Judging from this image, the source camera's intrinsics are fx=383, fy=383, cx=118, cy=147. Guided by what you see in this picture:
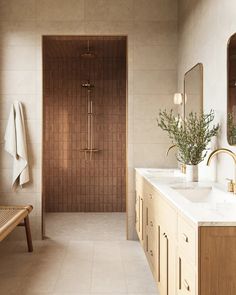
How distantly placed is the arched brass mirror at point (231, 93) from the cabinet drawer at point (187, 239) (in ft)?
2.99

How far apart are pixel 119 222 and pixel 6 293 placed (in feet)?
8.82

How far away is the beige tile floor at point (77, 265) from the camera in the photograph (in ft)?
9.87

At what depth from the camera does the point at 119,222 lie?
5.44 m

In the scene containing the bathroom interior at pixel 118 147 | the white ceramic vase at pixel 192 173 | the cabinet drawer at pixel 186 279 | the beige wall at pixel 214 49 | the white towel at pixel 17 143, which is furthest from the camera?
the white towel at pixel 17 143

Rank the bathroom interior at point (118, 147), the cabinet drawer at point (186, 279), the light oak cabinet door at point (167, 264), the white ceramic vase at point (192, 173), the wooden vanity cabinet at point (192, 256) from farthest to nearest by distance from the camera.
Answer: the white ceramic vase at point (192, 173) → the bathroom interior at point (118, 147) → the light oak cabinet door at point (167, 264) → the cabinet drawer at point (186, 279) → the wooden vanity cabinet at point (192, 256)

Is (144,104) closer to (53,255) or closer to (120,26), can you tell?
(120,26)

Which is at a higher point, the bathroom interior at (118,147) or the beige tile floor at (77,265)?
the bathroom interior at (118,147)

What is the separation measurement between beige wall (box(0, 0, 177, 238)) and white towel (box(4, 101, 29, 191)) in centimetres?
10

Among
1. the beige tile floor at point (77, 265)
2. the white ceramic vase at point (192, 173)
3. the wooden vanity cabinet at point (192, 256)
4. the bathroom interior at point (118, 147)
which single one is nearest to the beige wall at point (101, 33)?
the bathroom interior at point (118, 147)


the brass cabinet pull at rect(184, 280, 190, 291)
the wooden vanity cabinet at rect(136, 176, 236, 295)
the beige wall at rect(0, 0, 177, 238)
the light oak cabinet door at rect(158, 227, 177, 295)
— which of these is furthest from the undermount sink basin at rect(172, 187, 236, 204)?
the beige wall at rect(0, 0, 177, 238)

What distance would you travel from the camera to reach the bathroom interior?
229 centimetres

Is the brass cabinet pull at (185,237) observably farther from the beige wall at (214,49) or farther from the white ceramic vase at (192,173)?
the white ceramic vase at (192,173)

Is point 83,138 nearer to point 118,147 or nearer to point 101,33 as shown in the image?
point 118,147

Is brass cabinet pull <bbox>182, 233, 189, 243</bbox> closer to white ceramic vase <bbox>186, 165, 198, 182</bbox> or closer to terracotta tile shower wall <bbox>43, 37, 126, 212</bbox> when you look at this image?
white ceramic vase <bbox>186, 165, 198, 182</bbox>
